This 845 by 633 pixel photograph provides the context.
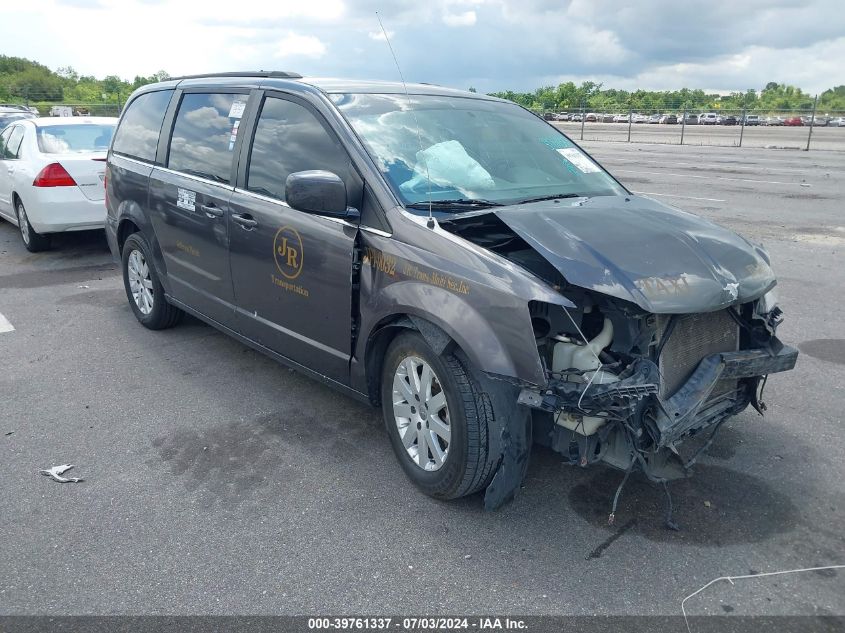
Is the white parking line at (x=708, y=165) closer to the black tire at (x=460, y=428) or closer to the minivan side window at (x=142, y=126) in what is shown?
the minivan side window at (x=142, y=126)

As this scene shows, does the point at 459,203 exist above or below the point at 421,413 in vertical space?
above

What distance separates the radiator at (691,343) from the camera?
10.6 ft

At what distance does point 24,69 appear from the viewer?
65062mm

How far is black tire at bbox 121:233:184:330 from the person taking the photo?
5.91 m

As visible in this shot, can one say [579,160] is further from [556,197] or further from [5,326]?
[5,326]

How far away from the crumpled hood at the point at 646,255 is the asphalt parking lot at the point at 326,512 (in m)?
1.06

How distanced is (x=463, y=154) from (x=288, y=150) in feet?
3.36

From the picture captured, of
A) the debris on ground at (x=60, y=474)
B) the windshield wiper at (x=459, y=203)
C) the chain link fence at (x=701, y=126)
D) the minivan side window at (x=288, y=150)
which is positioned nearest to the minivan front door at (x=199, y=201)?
the minivan side window at (x=288, y=150)

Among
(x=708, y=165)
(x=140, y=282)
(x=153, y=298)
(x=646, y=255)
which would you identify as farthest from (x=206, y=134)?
(x=708, y=165)

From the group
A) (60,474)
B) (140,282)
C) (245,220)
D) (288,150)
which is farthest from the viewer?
(140,282)

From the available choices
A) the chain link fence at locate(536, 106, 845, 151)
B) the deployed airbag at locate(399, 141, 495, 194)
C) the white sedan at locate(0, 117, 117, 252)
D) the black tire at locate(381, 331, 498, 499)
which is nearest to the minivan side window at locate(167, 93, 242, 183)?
the deployed airbag at locate(399, 141, 495, 194)

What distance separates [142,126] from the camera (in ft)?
19.8

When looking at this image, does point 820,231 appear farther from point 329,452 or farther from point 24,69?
point 24,69

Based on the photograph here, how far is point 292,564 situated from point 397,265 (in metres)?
1.43
